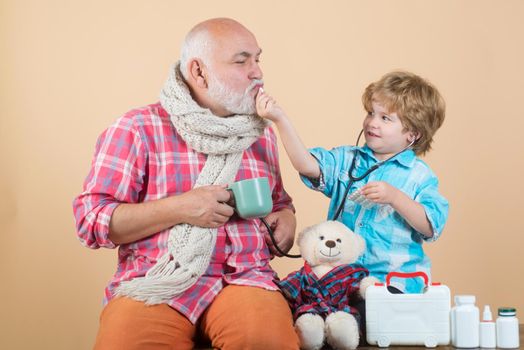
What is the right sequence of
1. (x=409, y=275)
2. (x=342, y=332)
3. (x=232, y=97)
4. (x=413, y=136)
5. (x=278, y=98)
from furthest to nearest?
(x=278, y=98) → (x=413, y=136) → (x=232, y=97) → (x=409, y=275) → (x=342, y=332)

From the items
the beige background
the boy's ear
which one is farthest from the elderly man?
the beige background

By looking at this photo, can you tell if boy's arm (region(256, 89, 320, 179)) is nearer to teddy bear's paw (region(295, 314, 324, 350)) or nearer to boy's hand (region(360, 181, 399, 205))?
boy's hand (region(360, 181, 399, 205))

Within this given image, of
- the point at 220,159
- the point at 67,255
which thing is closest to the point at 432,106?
the point at 220,159

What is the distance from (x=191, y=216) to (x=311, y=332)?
1.30ft

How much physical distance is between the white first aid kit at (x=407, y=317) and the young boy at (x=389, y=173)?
103 millimetres

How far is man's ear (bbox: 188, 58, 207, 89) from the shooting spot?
232cm

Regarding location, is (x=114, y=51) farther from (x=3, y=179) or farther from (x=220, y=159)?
(x=220, y=159)

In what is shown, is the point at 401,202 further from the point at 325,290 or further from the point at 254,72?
the point at 254,72

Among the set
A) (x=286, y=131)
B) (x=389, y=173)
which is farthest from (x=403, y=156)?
(x=286, y=131)

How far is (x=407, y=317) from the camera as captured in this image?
2129 millimetres

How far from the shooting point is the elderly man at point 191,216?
2.08 metres

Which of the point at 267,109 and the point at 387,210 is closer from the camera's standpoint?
the point at 267,109

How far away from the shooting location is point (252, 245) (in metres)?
2.29

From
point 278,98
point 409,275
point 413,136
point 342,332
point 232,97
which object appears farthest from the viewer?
point 278,98
